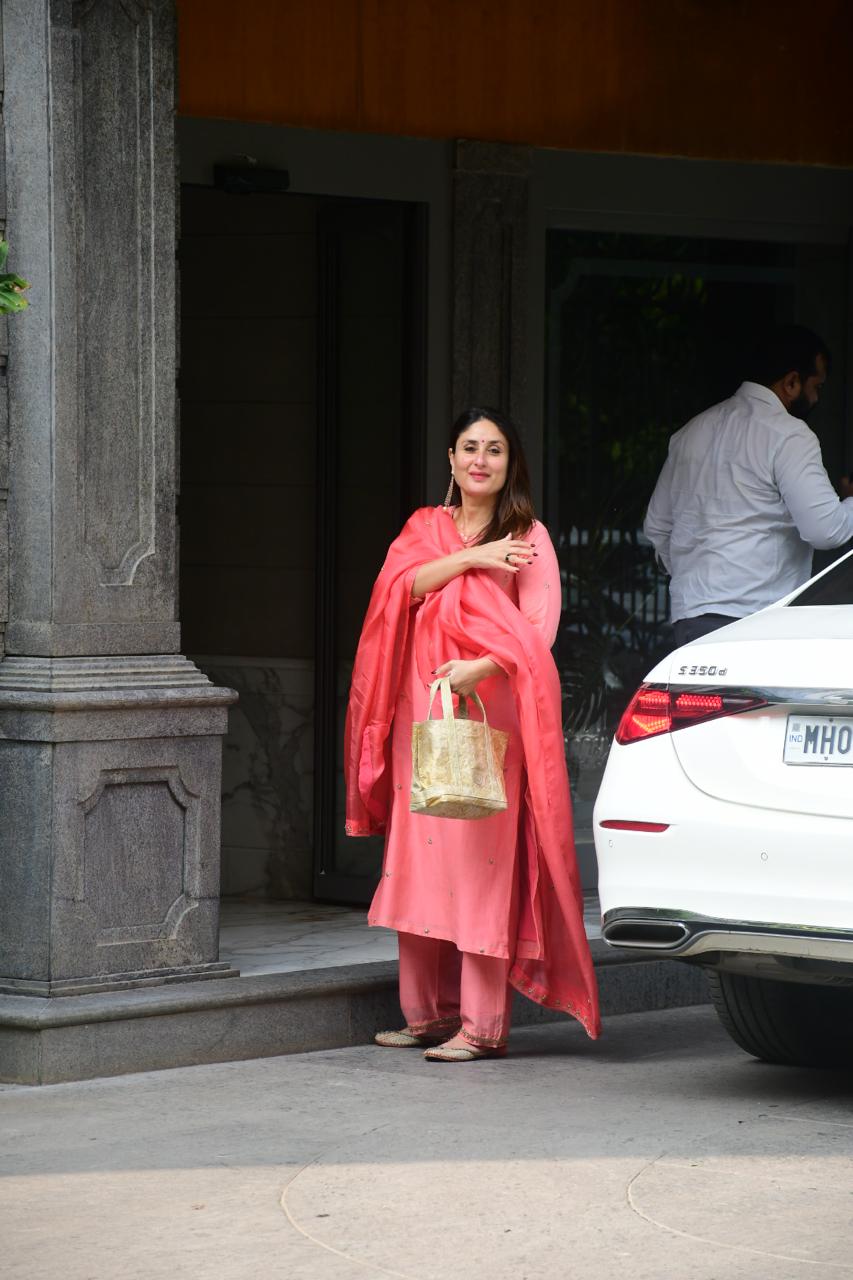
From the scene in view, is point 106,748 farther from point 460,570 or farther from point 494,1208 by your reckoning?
point 494,1208

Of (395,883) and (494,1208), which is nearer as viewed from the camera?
(494,1208)

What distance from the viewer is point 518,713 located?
6.91 m

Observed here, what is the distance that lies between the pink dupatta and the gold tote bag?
31 cm

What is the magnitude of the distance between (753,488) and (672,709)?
8.25 ft

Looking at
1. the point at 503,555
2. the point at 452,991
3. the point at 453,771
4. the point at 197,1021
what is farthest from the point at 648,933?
the point at 197,1021

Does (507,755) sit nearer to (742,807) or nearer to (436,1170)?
(742,807)

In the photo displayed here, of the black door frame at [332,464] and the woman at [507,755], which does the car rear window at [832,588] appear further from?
the black door frame at [332,464]

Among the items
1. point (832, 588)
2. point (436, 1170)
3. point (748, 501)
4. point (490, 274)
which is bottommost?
point (436, 1170)

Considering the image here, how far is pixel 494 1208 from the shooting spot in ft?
17.0

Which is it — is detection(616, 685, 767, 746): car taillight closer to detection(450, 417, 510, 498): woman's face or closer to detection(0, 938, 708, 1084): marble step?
detection(0, 938, 708, 1084): marble step

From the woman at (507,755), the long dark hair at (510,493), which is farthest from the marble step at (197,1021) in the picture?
the long dark hair at (510,493)

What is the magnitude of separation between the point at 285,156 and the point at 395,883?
117 inches

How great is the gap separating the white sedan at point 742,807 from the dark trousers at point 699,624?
2141mm

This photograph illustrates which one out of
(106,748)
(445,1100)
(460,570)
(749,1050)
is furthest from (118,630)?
(749,1050)
